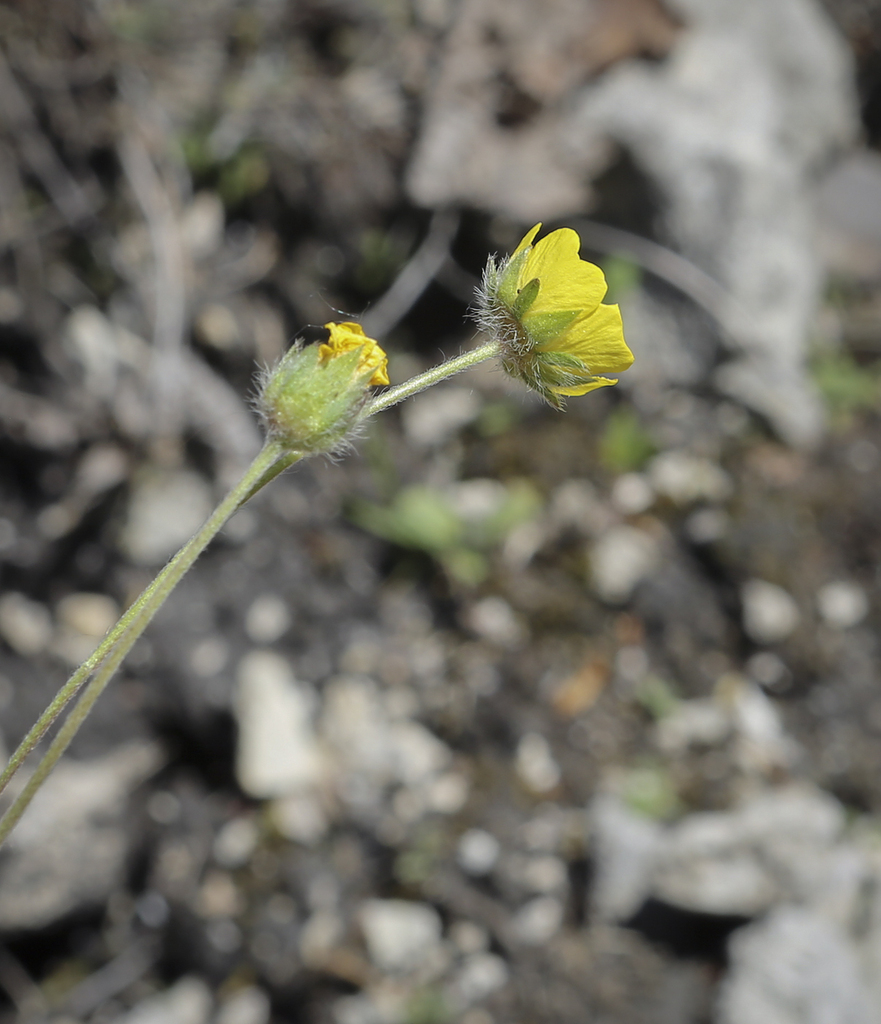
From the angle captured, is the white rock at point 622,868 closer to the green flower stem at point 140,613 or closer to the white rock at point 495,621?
the white rock at point 495,621

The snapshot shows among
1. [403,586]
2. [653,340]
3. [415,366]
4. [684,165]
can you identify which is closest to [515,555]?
[403,586]

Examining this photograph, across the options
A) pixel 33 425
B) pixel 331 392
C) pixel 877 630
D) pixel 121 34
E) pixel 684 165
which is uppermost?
pixel 121 34

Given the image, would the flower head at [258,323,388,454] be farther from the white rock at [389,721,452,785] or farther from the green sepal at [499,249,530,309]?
the white rock at [389,721,452,785]

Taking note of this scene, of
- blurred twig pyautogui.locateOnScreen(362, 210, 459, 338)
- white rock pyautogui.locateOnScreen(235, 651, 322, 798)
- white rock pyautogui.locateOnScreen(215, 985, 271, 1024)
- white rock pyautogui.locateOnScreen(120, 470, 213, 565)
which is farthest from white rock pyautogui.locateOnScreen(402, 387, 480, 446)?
white rock pyautogui.locateOnScreen(215, 985, 271, 1024)

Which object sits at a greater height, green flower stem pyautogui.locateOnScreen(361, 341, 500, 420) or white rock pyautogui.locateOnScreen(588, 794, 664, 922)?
green flower stem pyautogui.locateOnScreen(361, 341, 500, 420)

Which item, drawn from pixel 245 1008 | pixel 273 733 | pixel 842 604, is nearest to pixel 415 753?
pixel 273 733

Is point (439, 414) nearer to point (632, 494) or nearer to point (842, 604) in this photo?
point (632, 494)

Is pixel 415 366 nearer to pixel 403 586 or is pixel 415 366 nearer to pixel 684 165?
pixel 403 586
